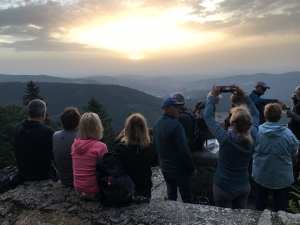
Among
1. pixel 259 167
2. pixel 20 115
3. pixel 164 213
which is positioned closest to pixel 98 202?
pixel 164 213

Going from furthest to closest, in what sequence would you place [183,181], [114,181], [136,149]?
[183,181] < [136,149] < [114,181]

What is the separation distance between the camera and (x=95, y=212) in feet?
9.70

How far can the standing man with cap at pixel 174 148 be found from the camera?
3434mm

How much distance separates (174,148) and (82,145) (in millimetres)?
1288

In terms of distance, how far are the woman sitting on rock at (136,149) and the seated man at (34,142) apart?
125 centimetres

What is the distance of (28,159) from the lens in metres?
3.64

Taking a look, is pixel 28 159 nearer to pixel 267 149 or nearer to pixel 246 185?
pixel 246 185

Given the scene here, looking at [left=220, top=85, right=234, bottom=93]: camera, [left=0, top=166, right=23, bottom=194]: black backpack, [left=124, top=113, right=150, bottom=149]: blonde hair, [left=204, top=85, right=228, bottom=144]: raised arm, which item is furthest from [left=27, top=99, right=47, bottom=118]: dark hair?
[left=220, top=85, right=234, bottom=93]: camera

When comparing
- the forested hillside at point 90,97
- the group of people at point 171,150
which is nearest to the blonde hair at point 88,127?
the group of people at point 171,150

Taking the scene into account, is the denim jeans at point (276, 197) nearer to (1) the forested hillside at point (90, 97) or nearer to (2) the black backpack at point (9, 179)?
(2) the black backpack at point (9, 179)

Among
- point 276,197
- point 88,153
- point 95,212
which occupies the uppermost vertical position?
point 88,153

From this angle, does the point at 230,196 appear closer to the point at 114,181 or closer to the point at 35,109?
the point at 114,181

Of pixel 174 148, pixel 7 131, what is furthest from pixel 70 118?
pixel 7 131

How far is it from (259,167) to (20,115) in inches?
1416
